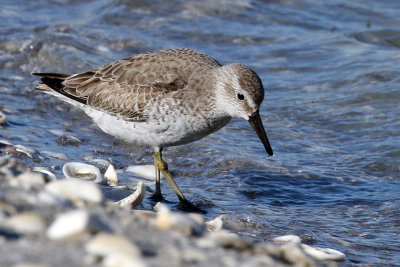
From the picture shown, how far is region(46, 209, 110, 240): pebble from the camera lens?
3.27 m

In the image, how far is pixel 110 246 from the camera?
124 inches

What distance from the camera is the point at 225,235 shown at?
3.74m

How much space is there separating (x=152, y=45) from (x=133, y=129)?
5.68m

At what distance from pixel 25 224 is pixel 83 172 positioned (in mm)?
3476

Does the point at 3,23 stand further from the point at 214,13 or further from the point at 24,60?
the point at 214,13

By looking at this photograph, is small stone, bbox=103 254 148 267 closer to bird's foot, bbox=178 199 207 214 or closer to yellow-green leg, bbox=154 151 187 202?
bird's foot, bbox=178 199 207 214

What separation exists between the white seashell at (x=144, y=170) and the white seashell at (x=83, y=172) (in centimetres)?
88

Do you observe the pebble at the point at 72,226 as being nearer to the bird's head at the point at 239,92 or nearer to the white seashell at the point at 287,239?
the white seashell at the point at 287,239

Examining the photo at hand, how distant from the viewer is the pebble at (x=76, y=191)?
13.0 feet

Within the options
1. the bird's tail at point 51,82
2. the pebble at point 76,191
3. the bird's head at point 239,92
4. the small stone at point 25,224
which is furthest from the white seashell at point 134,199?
the small stone at point 25,224

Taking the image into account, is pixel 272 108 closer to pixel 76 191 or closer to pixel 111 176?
pixel 111 176

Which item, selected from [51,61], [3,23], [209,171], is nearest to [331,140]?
[209,171]

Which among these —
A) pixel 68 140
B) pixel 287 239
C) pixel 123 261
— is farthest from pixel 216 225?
pixel 68 140

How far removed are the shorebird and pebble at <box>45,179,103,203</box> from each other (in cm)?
253
